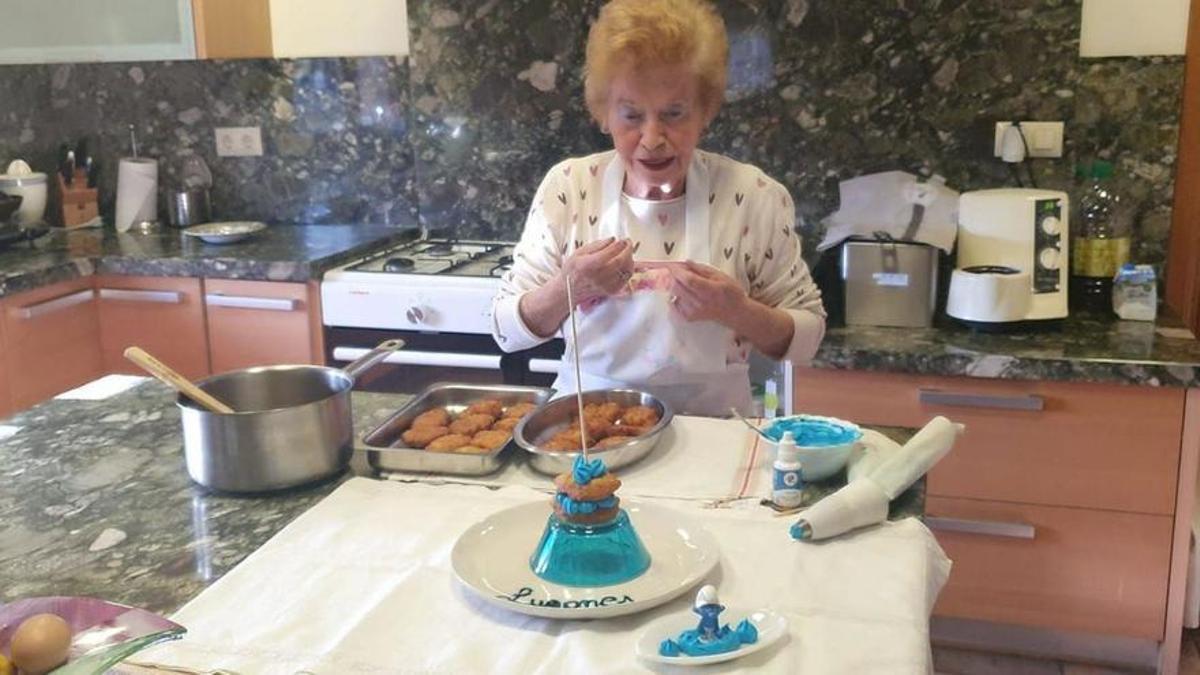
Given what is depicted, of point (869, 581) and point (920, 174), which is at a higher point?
point (920, 174)

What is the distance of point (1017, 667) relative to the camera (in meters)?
2.44

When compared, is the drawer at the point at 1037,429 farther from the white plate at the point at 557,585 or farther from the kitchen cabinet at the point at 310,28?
the kitchen cabinet at the point at 310,28

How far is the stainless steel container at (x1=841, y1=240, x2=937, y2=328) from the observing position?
240cm

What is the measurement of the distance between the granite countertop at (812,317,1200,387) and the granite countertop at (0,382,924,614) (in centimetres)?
69

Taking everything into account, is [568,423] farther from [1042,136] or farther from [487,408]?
[1042,136]

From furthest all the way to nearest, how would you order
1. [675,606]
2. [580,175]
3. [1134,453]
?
[1134,453] < [580,175] < [675,606]

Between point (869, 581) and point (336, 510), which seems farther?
point (336, 510)

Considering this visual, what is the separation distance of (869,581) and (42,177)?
2.98m

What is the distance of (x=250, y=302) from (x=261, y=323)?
60mm

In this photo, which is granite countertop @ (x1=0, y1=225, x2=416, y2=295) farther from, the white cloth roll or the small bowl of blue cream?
the small bowl of blue cream

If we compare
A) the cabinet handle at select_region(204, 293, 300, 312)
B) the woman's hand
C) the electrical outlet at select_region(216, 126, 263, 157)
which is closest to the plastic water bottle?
the woman's hand

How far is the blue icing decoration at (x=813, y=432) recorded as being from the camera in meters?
1.43

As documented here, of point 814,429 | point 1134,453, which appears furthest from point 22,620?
point 1134,453

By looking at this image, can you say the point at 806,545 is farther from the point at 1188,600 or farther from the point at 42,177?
the point at 42,177
